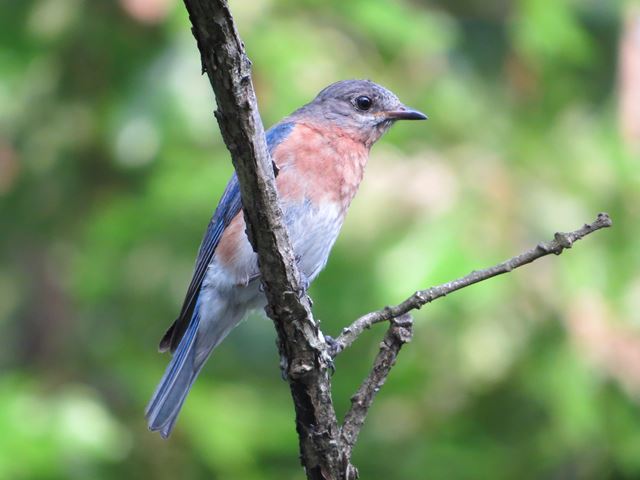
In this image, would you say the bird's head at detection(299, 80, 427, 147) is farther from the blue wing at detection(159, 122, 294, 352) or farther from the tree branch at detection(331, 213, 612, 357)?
the tree branch at detection(331, 213, 612, 357)

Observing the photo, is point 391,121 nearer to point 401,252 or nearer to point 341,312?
point 401,252

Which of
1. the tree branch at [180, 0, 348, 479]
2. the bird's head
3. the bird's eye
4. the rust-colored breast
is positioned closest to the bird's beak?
the bird's head

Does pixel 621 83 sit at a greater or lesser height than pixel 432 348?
greater

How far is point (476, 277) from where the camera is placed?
10.6ft

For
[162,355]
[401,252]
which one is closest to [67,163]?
[162,355]

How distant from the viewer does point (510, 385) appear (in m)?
6.97

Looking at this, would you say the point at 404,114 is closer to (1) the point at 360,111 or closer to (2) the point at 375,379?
(1) the point at 360,111

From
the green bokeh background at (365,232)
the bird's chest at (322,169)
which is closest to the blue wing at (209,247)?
the bird's chest at (322,169)

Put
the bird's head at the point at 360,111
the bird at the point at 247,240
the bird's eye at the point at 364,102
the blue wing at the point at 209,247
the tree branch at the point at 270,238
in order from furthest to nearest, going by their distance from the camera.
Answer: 1. the bird's eye at the point at 364,102
2. the bird's head at the point at 360,111
3. the blue wing at the point at 209,247
4. the bird at the point at 247,240
5. the tree branch at the point at 270,238

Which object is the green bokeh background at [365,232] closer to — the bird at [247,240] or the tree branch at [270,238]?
the bird at [247,240]

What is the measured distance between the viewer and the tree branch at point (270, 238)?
2.72 m

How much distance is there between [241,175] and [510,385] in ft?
14.2

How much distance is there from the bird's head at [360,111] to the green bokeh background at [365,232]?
0.66 m

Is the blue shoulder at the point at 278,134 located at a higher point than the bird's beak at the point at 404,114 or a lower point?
lower
